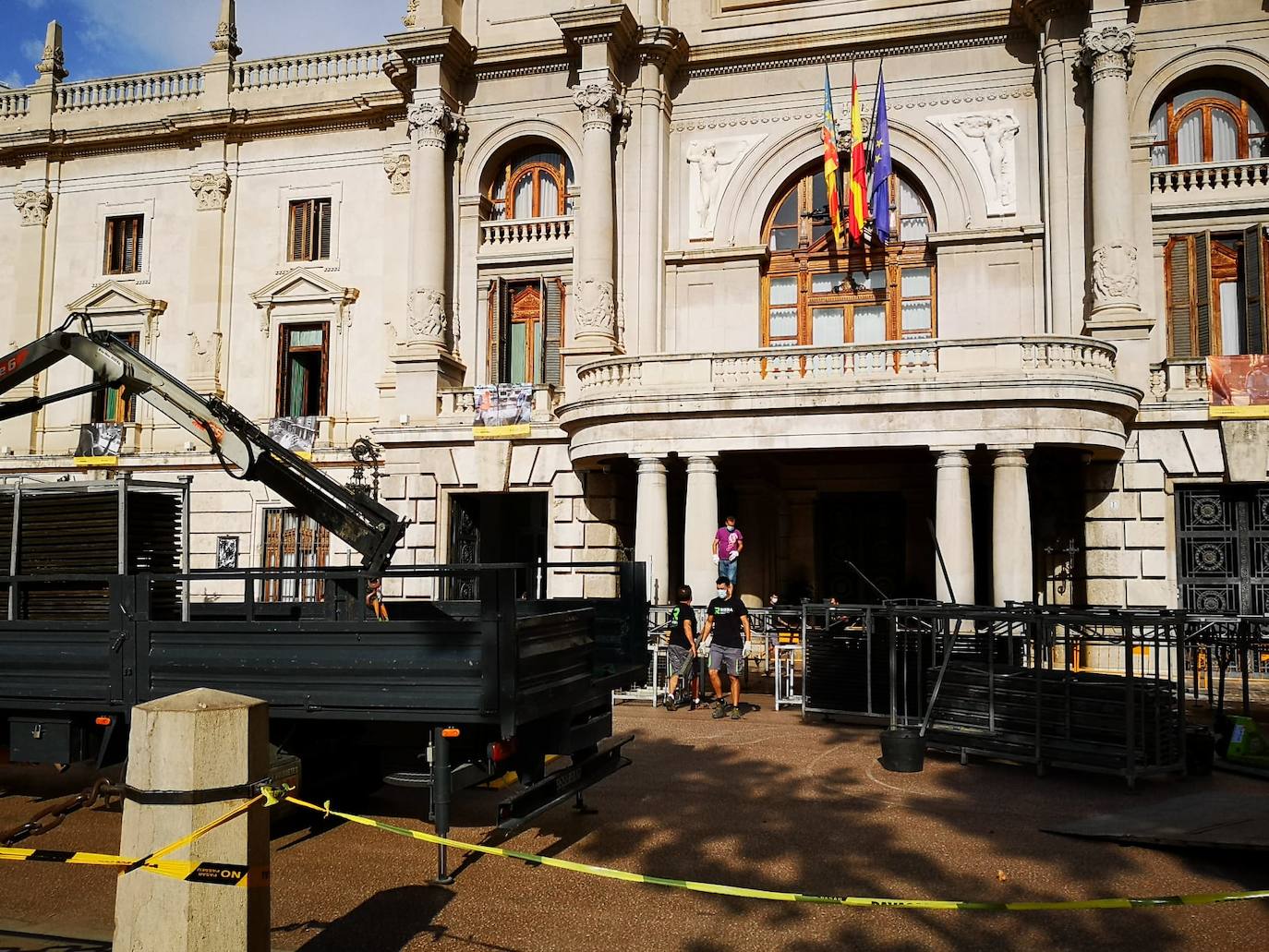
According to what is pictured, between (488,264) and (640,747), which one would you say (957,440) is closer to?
(640,747)

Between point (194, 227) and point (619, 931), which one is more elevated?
point (194, 227)

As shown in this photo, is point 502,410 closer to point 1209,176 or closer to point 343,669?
point 1209,176

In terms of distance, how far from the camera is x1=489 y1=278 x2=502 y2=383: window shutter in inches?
1012

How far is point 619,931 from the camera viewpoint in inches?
246

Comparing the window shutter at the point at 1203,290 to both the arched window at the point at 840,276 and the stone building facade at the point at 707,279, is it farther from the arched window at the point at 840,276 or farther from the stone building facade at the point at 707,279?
the arched window at the point at 840,276

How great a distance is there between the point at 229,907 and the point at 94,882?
351 cm

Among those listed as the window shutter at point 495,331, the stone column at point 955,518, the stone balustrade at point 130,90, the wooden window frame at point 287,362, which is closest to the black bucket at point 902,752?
the stone column at point 955,518

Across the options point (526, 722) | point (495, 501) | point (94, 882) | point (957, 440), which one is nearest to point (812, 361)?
point (957, 440)

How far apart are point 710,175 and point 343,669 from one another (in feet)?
65.4

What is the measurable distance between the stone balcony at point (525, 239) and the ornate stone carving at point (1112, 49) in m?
11.7

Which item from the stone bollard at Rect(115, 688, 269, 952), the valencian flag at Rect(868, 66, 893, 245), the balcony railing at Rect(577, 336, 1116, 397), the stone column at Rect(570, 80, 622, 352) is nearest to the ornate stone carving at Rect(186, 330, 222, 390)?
the stone column at Rect(570, 80, 622, 352)

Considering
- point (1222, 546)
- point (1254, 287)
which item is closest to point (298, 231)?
point (1254, 287)

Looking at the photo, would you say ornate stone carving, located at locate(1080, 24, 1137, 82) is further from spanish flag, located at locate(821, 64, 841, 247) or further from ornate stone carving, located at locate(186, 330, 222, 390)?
ornate stone carving, located at locate(186, 330, 222, 390)

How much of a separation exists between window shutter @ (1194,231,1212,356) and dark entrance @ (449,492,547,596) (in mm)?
14175
